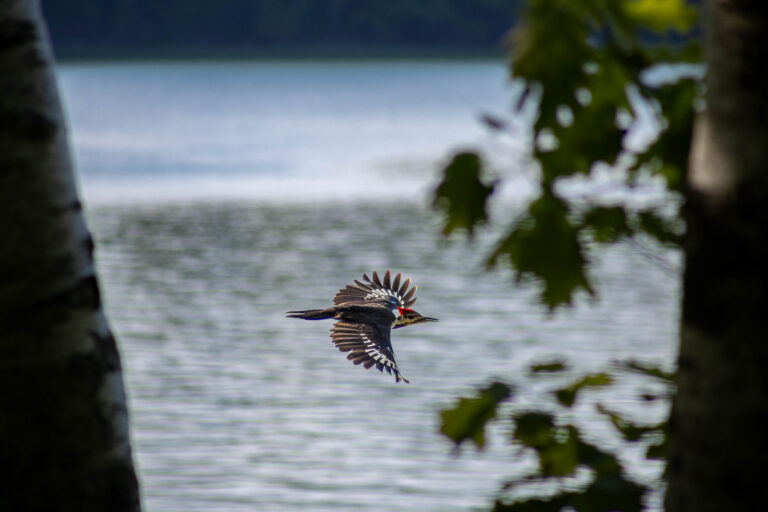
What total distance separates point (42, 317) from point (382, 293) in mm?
736

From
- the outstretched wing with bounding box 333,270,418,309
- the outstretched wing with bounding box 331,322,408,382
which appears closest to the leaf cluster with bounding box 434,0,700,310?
the outstretched wing with bounding box 333,270,418,309

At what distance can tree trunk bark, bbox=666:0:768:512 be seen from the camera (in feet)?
7.03

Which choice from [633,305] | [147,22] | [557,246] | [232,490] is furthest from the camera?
[147,22]

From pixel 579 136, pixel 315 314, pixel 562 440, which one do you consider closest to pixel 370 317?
pixel 315 314

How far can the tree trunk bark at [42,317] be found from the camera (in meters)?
2.50

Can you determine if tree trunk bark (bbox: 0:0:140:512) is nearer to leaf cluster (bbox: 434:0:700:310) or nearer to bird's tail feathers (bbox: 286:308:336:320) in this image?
bird's tail feathers (bbox: 286:308:336:320)

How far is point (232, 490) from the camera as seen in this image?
1638 cm

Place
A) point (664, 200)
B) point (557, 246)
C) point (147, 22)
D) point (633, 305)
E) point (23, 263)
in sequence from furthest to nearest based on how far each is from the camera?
1. point (147, 22)
2. point (633, 305)
3. point (664, 200)
4. point (557, 246)
5. point (23, 263)

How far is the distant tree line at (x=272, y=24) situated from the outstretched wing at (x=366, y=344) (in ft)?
184

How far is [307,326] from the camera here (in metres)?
25.3

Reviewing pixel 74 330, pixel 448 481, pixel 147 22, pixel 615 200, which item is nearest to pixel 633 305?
pixel 448 481

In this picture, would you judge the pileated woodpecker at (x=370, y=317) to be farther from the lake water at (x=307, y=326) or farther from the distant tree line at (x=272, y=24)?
the distant tree line at (x=272, y=24)

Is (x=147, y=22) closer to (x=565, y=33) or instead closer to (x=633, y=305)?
(x=633, y=305)

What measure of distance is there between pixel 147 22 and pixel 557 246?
272 ft
